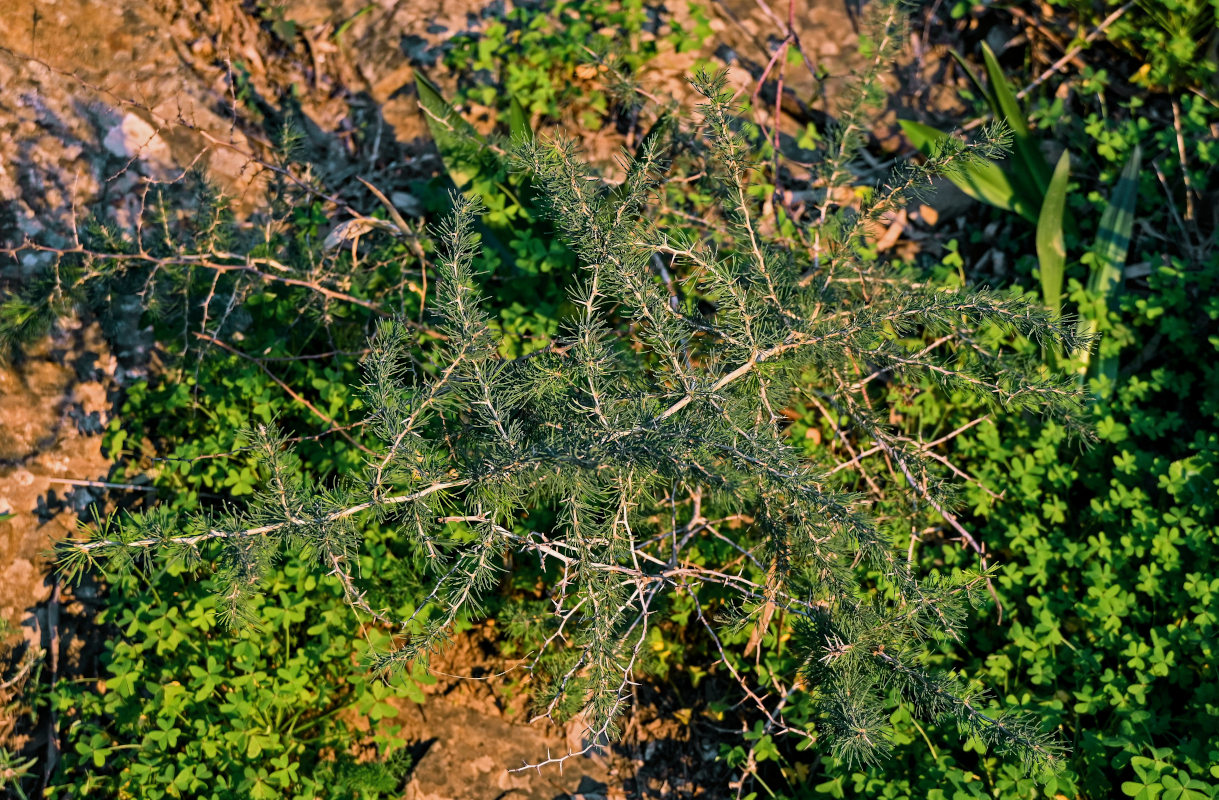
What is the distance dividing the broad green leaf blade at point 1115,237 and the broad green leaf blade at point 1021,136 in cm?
27

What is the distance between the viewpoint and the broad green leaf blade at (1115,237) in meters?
3.49

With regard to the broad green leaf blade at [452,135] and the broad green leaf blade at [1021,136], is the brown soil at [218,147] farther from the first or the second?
the broad green leaf blade at [452,135]

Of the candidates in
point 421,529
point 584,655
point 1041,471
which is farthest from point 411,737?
point 1041,471

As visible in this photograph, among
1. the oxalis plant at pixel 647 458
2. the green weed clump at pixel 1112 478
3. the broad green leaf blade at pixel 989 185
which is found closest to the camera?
the oxalis plant at pixel 647 458

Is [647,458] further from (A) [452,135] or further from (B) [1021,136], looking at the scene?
(B) [1021,136]

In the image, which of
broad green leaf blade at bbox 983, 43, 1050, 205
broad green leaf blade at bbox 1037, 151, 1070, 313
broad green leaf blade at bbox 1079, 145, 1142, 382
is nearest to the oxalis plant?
broad green leaf blade at bbox 1037, 151, 1070, 313

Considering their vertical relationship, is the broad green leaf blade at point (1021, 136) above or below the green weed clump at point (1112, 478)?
above

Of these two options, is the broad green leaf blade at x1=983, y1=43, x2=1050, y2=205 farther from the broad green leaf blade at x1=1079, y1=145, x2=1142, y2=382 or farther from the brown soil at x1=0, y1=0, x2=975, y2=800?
the brown soil at x1=0, y1=0, x2=975, y2=800

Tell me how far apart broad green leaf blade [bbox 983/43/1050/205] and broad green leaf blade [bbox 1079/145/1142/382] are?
10.6 inches

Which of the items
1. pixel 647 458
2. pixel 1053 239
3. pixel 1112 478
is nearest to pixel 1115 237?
pixel 1053 239

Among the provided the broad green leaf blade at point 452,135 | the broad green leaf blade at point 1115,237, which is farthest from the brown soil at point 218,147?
the broad green leaf blade at point 1115,237

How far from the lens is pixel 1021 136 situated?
366 centimetres

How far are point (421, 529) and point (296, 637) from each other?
1303 millimetres

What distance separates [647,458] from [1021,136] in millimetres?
2569
